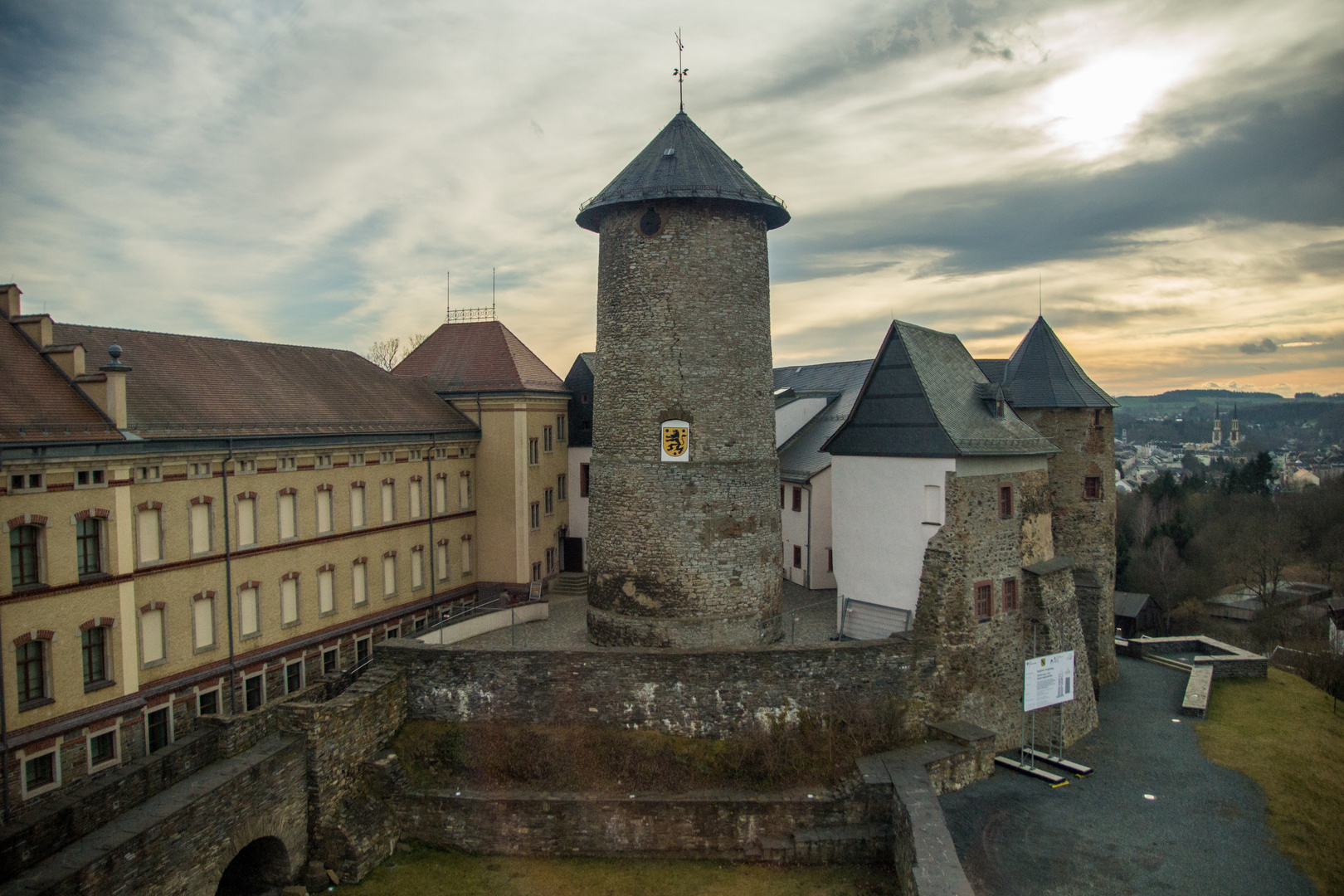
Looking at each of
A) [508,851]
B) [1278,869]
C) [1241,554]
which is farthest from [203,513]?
[1241,554]

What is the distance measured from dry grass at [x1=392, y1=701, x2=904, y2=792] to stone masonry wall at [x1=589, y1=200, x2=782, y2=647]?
8.91 ft

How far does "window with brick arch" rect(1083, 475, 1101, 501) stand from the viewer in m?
25.9

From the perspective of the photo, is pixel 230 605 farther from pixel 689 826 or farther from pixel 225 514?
pixel 689 826

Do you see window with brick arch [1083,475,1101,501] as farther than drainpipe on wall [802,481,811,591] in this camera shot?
No

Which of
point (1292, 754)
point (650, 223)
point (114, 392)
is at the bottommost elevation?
point (1292, 754)

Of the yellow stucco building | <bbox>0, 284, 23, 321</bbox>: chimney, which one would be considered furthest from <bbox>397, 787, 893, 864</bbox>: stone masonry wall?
<bbox>0, 284, 23, 321</bbox>: chimney

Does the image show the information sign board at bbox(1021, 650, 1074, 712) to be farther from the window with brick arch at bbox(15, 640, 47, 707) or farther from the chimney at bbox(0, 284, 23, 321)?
the chimney at bbox(0, 284, 23, 321)

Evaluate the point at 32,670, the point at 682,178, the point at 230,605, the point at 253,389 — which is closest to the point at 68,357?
the point at 253,389

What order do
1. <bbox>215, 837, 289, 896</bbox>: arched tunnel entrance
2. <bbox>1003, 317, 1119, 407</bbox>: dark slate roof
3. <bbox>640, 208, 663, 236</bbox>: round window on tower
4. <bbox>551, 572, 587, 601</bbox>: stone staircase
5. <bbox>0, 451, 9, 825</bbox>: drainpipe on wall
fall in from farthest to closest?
<bbox>551, 572, 587, 601</bbox>: stone staircase → <bbox>1003, 317, 1119, 407</bbox>: dark slate roof → <bbox>640, 208, 663, 236</bbox>: round window on tower → <bbox>215, 837, 289, 896</bbox>: arched tunnel entrance → <bbox>0, 451, 9, 825</bbox>: drainpipe on wall

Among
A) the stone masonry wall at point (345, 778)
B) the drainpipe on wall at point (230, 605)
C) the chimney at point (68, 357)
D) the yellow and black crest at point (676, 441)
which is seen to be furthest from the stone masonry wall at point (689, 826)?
the chimney at point (68, 357)

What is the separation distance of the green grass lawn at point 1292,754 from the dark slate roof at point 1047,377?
1018 centimetres

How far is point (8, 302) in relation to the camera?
16.7m

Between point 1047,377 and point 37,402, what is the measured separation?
87.2 feet

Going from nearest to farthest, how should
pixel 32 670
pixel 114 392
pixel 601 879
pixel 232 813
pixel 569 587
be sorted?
pixel 232 813, pixel 32 670, pixel 114 392, pixel 601 879, pixel 569 587
